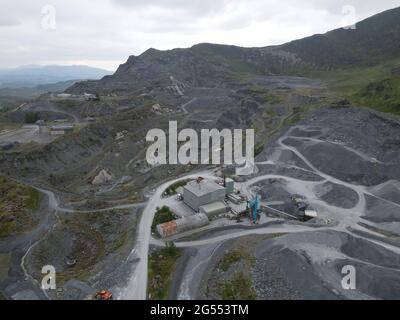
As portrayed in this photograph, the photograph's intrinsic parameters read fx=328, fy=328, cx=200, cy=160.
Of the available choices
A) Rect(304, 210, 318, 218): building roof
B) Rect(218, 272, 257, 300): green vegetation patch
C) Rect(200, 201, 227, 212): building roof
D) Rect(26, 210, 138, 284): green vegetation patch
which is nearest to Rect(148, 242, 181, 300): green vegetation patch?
Rect(26, 210, 138, 284): green vegetation patch

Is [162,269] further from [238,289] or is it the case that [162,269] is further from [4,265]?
[4,265]

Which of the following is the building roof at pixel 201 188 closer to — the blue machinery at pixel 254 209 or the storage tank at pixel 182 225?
the storage tank at pixel 182 225

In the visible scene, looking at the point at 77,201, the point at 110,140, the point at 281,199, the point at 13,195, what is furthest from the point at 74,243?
the point at 110,140

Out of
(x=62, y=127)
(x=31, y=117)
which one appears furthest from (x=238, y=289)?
(x=31, y=117)

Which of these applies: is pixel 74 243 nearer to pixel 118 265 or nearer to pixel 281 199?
pixel 118 265

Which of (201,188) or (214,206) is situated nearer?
(214,206)

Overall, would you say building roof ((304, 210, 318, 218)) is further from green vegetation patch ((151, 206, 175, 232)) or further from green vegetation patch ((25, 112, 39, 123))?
green vegetation patch ((25, 112, 39, 123))
